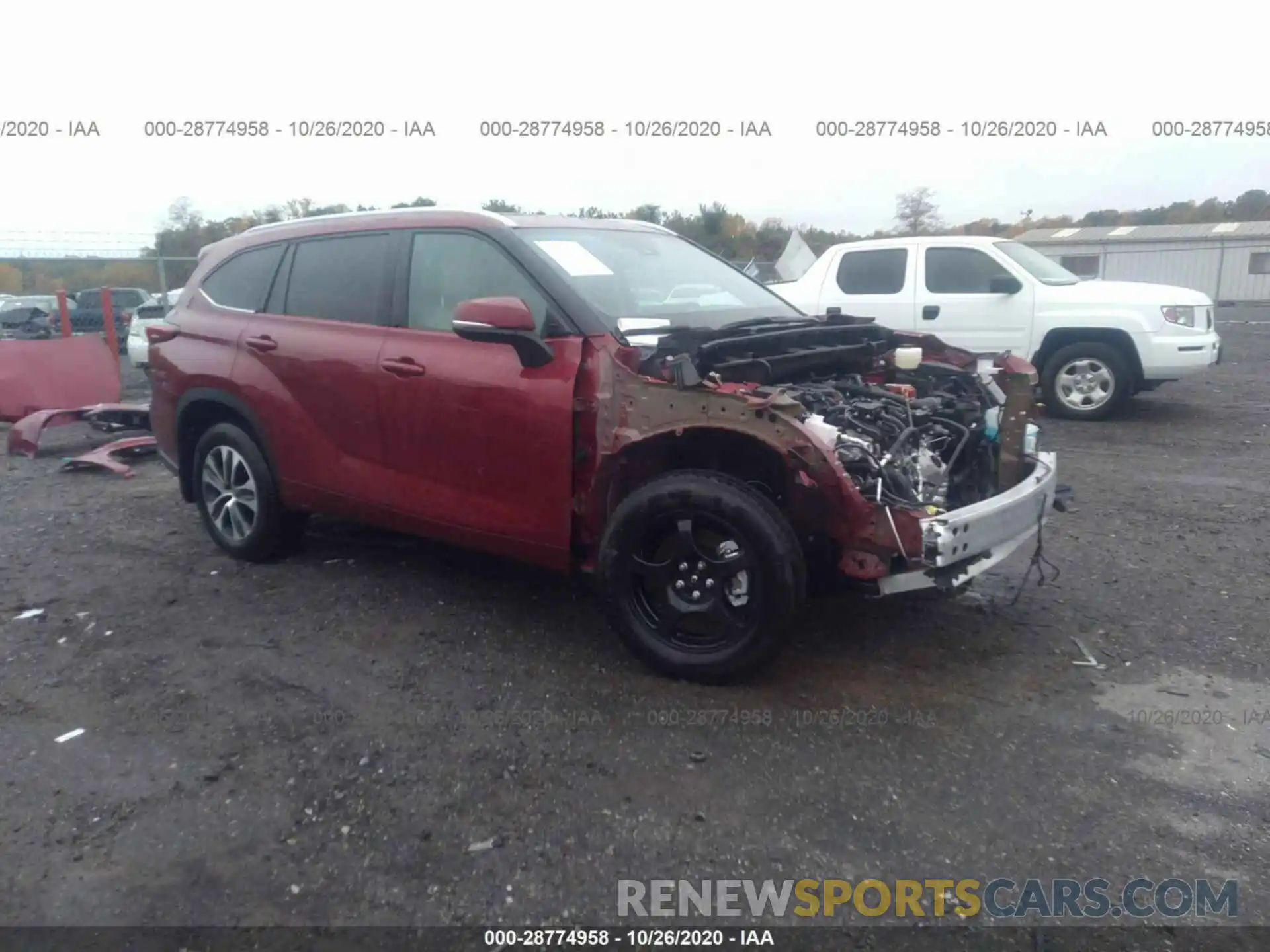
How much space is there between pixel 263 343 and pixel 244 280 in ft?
1.80

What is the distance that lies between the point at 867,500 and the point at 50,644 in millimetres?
3555

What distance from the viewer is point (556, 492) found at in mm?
4031

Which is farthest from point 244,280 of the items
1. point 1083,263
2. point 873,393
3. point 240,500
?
point 1083,263

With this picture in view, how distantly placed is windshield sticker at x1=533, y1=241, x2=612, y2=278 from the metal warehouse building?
2119cm

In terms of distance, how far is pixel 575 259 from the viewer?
4.40 metres

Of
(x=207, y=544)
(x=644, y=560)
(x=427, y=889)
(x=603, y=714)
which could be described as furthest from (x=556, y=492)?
(x=207, y=544)

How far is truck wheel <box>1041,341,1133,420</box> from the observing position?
Answer: 944 cm

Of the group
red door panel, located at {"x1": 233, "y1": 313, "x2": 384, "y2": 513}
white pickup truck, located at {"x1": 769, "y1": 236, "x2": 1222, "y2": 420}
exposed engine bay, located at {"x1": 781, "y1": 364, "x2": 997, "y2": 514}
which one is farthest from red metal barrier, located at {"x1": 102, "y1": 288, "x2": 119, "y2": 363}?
exposed engine bay, located at {"x1": 781, "y1": 364, "x2": 997, "y2": 514}

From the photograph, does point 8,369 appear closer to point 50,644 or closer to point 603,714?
point 50,644

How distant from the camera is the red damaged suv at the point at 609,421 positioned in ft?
11.9

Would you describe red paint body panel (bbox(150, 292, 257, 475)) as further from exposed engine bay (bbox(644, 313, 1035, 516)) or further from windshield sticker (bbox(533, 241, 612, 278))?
exposed engine bay (bbox(644, 313, 1035, 516))

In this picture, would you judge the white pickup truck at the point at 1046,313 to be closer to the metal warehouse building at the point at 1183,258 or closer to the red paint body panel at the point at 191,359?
the red paint body panel at the point at 191,359

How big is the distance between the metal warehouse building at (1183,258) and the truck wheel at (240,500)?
21627 mm

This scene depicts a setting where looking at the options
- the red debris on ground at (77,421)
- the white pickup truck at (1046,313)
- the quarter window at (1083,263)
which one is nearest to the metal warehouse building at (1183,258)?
the quarter window at (1083,263)
